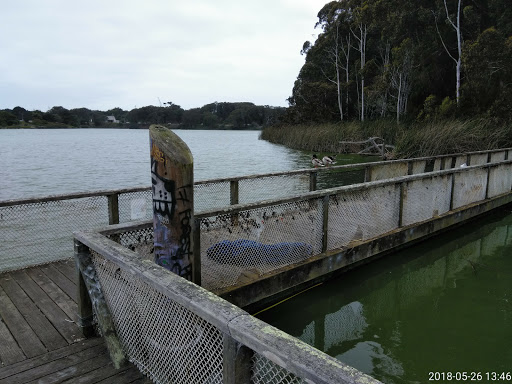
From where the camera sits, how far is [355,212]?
530 centimetres

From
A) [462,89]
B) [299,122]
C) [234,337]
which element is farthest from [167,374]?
[299,122]

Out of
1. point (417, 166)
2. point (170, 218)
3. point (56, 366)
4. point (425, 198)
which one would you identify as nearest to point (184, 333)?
point (170, 218)

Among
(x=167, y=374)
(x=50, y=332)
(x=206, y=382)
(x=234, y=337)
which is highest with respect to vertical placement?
(x=234, y=337)

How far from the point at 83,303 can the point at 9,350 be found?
0.66 meters

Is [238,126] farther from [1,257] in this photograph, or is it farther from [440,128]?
[1,257]

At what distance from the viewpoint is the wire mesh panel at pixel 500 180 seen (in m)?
8.91

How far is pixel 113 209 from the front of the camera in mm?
5113

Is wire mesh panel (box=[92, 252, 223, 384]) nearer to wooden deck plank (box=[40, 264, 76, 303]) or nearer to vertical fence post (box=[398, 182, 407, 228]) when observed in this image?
wooden deck plank (box=[40, 264, 76, 303])

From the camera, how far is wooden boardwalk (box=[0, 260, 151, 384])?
278cm

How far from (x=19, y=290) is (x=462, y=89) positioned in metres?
27.7

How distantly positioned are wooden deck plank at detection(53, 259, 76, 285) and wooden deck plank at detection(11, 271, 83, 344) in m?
0.36

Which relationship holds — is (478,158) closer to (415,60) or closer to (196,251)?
(196,251)

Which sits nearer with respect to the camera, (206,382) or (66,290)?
(206,382)

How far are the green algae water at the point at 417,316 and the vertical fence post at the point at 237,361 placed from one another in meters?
2.56
